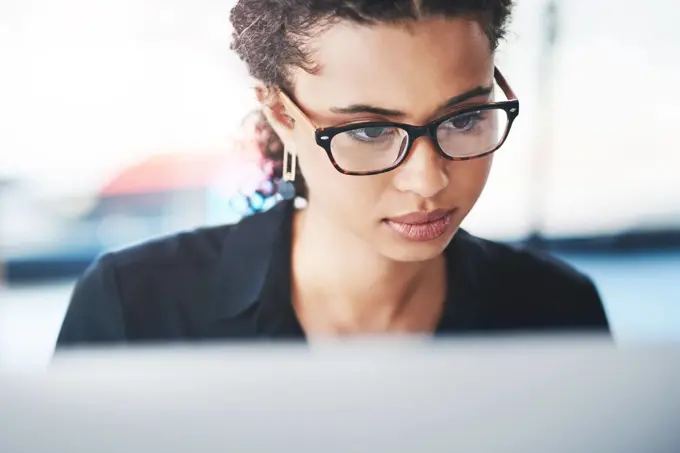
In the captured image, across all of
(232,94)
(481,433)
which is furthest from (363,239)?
(481,433)

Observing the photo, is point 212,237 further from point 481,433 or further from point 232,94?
point 481,433

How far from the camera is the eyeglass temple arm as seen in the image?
100 centimetres

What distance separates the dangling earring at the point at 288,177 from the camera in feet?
3.31

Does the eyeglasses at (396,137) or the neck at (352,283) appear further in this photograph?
the neck at (352,283)

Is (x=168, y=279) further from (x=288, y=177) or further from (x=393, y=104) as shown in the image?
(x=393, y=104)

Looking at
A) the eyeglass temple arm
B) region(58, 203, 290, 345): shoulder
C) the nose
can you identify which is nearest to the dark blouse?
region(58, 203, 290, 345): shoulder

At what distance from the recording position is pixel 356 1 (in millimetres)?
909

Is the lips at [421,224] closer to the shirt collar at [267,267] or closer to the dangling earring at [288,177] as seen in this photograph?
the shirt collar at [267,267]

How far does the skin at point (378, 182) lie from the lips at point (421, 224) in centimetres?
1

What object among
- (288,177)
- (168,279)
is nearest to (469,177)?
(288,177)

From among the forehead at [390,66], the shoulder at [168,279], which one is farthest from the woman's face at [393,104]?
the shoulder at [168,279]

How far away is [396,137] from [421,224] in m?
0.16

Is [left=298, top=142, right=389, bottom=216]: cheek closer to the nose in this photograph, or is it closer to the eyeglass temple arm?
the nose

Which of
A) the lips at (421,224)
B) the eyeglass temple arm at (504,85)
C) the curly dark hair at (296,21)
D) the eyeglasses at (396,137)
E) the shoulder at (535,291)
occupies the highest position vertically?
the curly dark hair at (296,21)
